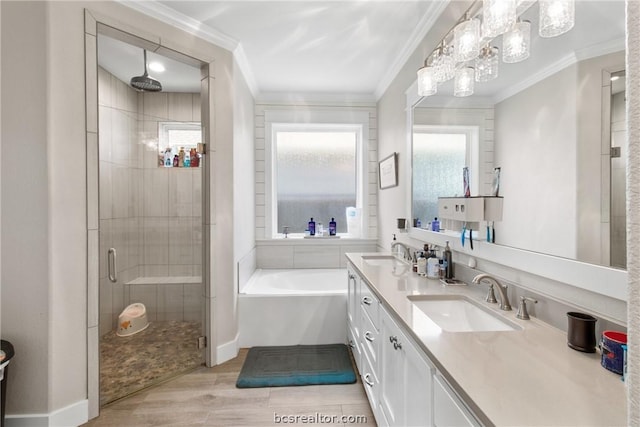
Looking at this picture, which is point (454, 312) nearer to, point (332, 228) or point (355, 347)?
point (355, 347)

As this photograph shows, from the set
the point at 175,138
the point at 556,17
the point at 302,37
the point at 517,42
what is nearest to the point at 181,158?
the point at 175,138

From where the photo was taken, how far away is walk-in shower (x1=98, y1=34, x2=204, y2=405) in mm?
2111

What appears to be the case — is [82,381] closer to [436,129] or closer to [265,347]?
[265,347]

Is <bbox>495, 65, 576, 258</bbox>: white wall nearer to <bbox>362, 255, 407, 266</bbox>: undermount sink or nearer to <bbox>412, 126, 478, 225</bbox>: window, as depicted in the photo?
<bbox>412, 126, 478, 225</bbox>: window

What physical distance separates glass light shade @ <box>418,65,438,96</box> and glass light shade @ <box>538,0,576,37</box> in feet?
2.47

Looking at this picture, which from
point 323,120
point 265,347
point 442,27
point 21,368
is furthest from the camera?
point 323,120

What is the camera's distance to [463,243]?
5.39ft

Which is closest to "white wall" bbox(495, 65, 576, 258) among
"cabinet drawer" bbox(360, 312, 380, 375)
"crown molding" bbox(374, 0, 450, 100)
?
"cabinet drawer" bbox(360, 312, 380, 375)

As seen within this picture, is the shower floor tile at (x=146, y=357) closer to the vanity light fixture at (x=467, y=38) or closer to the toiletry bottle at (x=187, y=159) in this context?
the toiletry bottle at (x=187, y=159)

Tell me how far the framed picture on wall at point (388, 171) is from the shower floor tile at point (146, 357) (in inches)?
85.2

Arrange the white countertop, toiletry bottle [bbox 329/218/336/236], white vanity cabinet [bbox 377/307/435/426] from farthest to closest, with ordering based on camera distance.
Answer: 1. toiletry bottle [bbox 329/218/336/236]
2. white vanity cabinet [bbox 377/307/435/426]
3. the white countertop

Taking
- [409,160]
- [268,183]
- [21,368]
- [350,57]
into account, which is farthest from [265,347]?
[350,57]

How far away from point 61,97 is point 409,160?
2317 millimetres

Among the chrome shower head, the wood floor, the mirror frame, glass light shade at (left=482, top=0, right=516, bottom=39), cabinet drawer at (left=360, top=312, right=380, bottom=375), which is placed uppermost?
the chrome shower head
